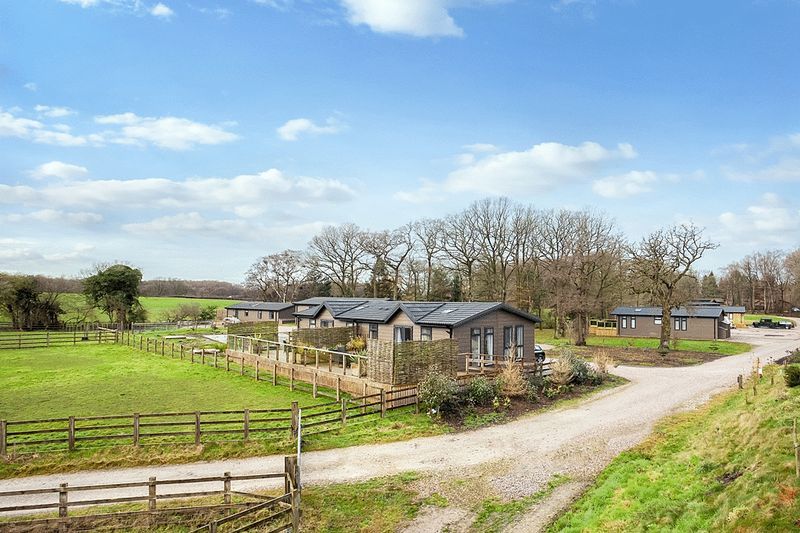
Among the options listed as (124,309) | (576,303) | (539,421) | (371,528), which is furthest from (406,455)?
(124,309)

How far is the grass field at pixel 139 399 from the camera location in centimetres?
1409

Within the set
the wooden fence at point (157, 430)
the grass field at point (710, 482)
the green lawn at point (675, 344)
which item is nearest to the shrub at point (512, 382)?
the wooden fence at point (157, 430)

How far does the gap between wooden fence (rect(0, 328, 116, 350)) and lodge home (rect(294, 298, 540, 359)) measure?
26.3 meters

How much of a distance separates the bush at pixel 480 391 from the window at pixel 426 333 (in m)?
4.98

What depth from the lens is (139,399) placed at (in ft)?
69.4

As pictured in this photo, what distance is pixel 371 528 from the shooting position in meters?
10.1

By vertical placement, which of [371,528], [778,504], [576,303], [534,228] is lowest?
[371,528]

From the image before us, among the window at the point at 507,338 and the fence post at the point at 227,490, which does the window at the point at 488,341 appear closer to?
the window at the point at 507,338

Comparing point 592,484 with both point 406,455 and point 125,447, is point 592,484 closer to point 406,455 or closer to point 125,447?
point 406,455

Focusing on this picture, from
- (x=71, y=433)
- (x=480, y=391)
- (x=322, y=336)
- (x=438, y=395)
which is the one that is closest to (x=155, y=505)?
(x=71, y=433)

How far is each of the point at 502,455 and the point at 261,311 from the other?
54.5 metres

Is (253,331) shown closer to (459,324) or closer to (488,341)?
(459,324)

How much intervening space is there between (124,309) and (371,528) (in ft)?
177

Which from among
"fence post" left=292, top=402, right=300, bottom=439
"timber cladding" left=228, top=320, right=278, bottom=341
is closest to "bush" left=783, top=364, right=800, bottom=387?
"fence post" left=292, top=402, right=300, bottom=439
